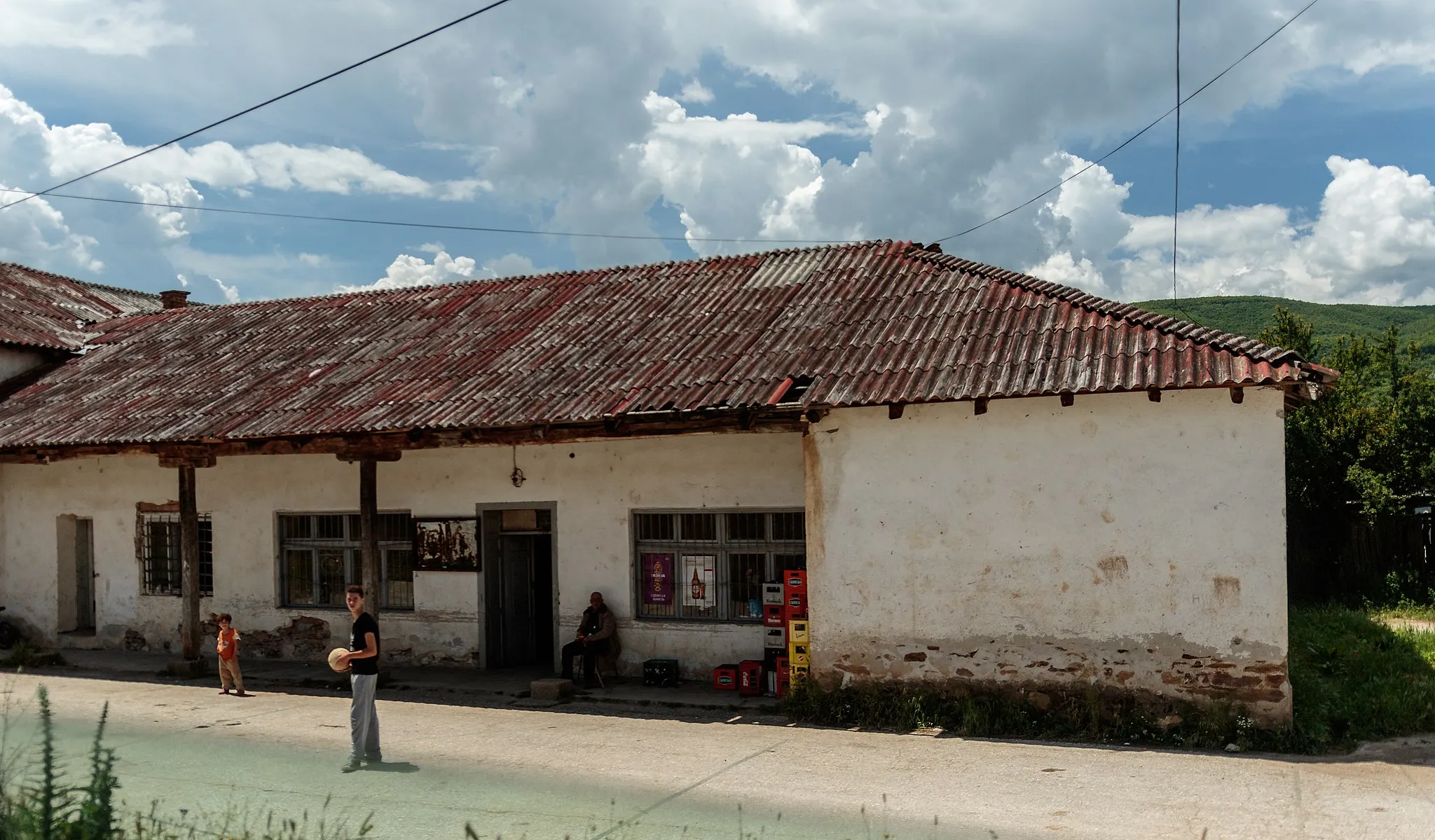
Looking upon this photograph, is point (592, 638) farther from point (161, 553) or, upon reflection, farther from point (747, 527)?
point (161, 553)

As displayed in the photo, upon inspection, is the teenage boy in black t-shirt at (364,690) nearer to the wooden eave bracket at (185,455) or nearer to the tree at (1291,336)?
the wooden eave bracket at (185,455)

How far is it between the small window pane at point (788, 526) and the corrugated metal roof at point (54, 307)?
14.8 m

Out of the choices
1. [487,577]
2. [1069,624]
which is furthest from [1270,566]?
[487,577]

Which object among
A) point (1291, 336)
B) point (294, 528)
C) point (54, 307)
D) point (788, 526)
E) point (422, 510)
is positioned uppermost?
point (54, 307)

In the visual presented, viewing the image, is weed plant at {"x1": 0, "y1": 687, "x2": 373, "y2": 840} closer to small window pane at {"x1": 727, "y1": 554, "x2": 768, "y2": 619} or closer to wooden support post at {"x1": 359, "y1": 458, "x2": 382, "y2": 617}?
wooden support post at {"x1": 359, "y1": 458, "x2": 382, "y2": 617}

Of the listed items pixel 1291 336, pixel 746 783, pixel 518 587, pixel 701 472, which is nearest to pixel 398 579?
pixel 518 587

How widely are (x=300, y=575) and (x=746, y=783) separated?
978cm

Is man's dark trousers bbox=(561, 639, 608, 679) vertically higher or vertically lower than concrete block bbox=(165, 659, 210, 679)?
higher

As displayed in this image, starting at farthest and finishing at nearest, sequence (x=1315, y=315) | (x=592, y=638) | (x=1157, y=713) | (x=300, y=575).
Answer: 1. (x=1315, y=315)
2. (x=300, y=575)
3. (x=592, y=638)
4. (x=1157, y=713)

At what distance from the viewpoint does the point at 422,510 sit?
14906 millimetres

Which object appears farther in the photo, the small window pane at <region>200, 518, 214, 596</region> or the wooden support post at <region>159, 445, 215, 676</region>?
the small window pane at <region>200, 518, 214, 596</region>

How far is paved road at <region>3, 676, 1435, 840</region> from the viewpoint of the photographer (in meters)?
7.30

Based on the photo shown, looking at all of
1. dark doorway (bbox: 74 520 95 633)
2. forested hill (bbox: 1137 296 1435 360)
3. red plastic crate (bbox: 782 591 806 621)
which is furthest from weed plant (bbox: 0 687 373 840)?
forested hill (bbox: 1137 296 1435 360)

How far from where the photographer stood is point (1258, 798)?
25.9 ft
